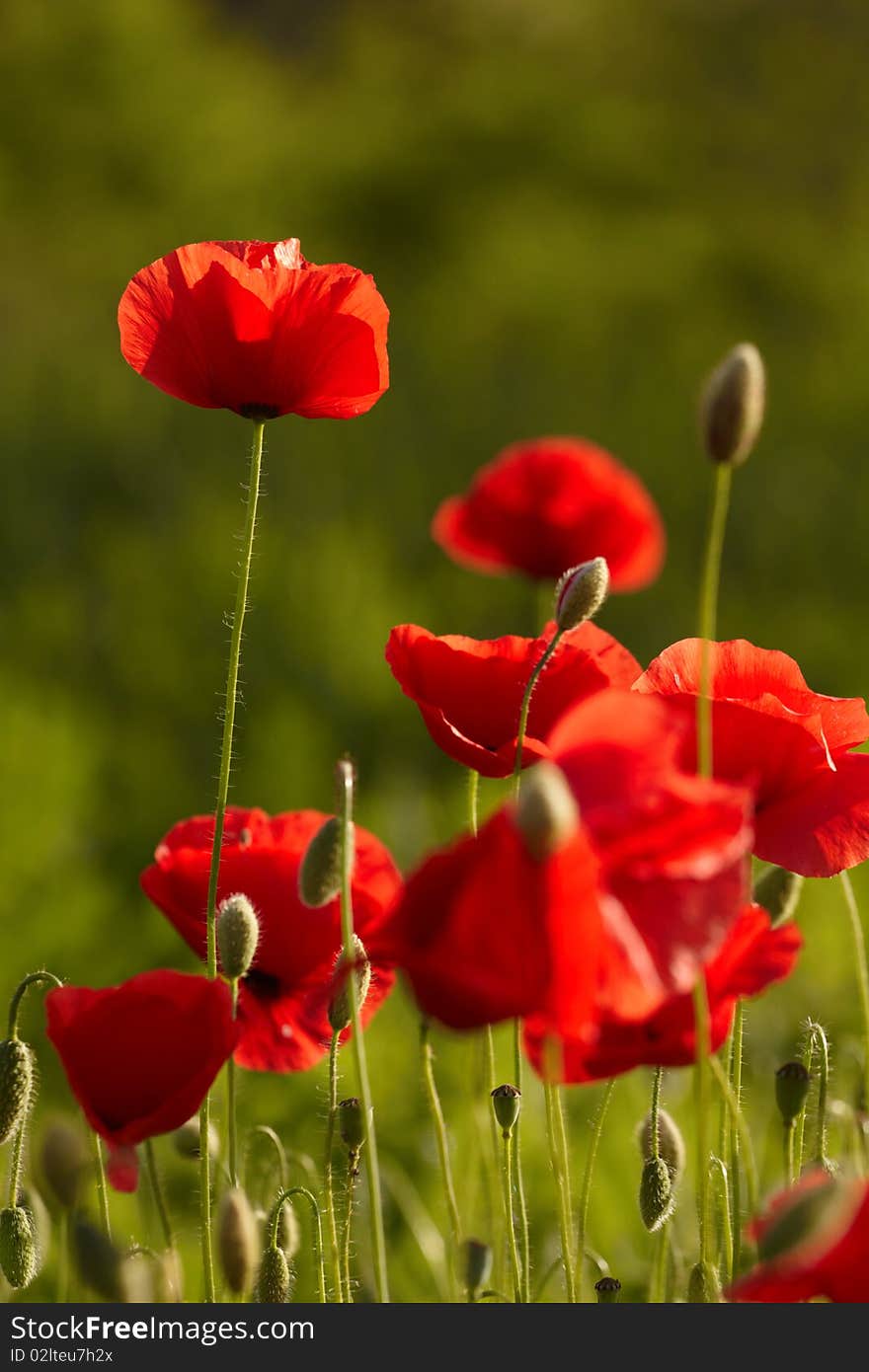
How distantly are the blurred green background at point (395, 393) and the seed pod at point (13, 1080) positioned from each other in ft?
1.33

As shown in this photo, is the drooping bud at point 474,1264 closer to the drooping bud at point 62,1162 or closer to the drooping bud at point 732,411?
the drooping bud at point 62,1162

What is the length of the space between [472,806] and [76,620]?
2.22 m

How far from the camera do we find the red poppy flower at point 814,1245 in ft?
Answer: 0.92

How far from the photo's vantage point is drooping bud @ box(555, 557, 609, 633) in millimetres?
431

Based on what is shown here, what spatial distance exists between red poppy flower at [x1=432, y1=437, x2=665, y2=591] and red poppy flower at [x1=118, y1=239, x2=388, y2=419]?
62cm

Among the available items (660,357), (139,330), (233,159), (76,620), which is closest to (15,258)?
(233,159)

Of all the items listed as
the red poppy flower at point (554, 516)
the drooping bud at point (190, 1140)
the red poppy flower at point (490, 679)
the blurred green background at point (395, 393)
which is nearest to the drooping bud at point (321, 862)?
the red poppy flower at point (490, 679)

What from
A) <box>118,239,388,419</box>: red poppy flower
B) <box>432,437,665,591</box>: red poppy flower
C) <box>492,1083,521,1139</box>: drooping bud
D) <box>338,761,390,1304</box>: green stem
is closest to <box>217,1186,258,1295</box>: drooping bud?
<box>338,761,390,1304</box>: green stem

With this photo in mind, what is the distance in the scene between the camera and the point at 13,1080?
0.44 m

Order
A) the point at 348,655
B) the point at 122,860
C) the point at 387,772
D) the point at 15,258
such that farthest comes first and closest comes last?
the point at 15,258 → the point at 348,655 → the point at 387,772 → the point at 122,860

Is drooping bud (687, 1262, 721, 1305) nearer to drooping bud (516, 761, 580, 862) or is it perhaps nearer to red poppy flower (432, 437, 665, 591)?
drooping bud (516, 761, 580, 862)

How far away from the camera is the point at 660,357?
4887 mm

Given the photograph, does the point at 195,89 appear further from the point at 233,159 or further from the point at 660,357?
the point at 660,357

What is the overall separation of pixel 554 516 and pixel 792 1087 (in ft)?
2.55
